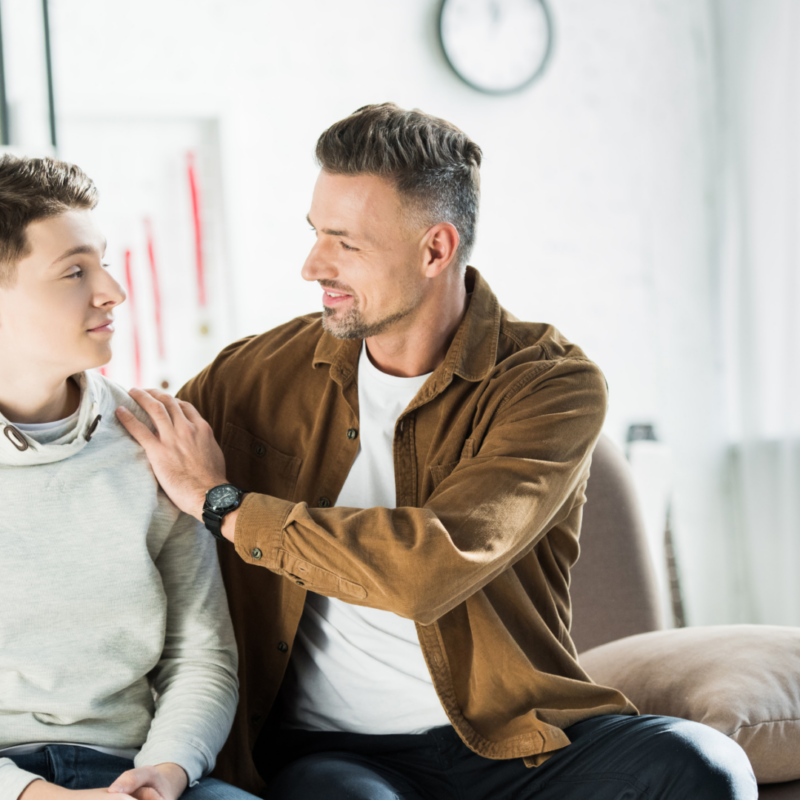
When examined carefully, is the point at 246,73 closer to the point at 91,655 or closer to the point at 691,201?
the point at 691,201

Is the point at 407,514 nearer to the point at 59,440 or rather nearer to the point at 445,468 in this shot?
the point at 445,468

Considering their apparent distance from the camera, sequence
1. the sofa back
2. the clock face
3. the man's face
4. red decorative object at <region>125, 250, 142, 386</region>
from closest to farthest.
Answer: the man's face, the sofa back, red decorative object at <region>125, 250, 142, 386</region>, the clock face

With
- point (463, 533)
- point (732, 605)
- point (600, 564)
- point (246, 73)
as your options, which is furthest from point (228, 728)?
point (732, 605)

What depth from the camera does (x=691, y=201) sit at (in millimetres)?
3264

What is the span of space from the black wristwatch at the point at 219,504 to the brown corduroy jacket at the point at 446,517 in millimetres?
21

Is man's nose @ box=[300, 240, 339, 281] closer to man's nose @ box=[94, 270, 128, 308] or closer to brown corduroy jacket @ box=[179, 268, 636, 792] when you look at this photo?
brown corduroy jacket @ box=[179, 268, 636, 792]

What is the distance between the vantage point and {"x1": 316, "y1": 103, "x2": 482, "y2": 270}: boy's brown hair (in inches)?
60.7

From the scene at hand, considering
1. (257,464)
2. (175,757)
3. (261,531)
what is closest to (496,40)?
(257,464)

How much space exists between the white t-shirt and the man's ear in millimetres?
301

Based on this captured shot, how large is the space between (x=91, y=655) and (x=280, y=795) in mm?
362

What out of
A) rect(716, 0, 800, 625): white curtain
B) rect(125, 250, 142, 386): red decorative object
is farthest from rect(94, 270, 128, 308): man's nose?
rect(716, 0, 800, 625): white curtain

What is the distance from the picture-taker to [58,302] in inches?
47.0

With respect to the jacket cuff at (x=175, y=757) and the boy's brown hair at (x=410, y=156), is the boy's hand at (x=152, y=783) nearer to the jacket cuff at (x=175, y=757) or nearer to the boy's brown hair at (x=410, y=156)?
the jacket cuff at (x=175, y=757)

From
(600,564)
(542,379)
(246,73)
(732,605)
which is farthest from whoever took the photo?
(732,605)
